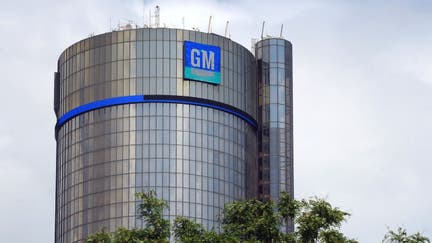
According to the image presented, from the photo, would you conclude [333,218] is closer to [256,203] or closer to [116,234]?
[256,203]

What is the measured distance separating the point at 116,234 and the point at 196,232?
9.24 m

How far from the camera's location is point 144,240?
14988 cm

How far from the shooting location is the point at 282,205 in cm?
15912

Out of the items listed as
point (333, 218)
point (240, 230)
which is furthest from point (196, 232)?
point (333, 218)

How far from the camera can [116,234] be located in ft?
499

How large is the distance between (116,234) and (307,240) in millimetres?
19176

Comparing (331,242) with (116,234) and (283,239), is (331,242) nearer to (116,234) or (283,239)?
(283,239)

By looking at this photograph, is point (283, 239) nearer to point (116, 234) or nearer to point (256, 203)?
point (256, 203)

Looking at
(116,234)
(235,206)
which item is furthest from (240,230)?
(116,234)

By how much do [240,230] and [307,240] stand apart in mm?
6922

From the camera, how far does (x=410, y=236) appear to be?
5910 inches

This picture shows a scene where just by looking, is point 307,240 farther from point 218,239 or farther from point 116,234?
point 116,234

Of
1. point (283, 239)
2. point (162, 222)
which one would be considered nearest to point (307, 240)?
point (283, 239)

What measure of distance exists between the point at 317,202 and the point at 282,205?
4.71 m
